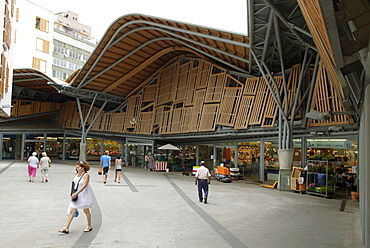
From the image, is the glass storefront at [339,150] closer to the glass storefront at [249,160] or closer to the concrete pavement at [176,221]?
the concrete pavement at [176,221]

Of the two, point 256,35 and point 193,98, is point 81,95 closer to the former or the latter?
point 193,98

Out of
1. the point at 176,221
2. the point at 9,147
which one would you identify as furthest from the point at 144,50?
the point at 9,147

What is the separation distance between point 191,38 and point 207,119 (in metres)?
6.11

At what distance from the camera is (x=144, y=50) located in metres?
26.2

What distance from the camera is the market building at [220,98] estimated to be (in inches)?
492

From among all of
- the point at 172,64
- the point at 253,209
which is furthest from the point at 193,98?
the point at 253,209

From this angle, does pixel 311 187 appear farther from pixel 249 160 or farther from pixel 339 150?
pixel 249 160

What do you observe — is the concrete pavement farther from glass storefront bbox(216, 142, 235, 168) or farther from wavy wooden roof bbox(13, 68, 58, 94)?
wavy wooden roof bbox(13, 68, 58, 94)

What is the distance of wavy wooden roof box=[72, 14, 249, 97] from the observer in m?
18.7

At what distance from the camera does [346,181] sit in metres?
16.6

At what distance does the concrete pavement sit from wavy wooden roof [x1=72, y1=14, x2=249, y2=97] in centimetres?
885

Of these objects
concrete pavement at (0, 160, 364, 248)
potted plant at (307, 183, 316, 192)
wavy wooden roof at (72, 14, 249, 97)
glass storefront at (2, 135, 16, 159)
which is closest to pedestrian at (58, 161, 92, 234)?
concrete pavement at (0, 160, 364, 248)

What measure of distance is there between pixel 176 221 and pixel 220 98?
15271 mm

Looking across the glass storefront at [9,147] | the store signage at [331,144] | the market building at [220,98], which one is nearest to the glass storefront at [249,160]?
the market building at [220,98]
